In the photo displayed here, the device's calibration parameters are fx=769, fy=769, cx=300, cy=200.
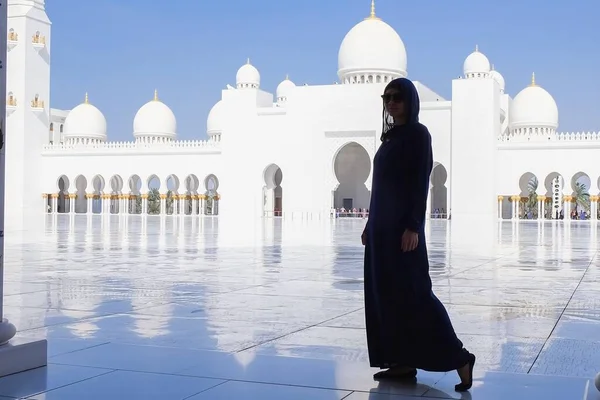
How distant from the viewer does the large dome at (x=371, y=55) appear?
103 feet

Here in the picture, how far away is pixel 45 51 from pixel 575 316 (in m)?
33.4

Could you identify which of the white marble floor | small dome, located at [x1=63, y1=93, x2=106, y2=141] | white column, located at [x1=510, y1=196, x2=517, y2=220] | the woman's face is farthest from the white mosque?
the woman's face

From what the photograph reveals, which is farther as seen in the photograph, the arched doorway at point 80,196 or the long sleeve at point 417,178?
the arched doorway at point 80,196

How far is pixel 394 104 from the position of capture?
2.65 meters

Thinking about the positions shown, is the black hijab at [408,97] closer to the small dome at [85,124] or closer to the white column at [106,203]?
the white column at [106,203]

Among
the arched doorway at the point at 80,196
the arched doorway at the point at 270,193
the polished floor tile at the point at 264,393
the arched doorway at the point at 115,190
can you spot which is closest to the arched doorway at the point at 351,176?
the arched doorway at the point at 270,193

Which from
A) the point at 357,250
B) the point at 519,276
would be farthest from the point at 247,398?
the point at 357,250

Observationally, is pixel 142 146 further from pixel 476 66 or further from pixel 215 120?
pixel 476 66

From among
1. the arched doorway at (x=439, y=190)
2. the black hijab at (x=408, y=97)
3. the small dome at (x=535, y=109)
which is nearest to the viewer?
the black hijab at (x=408, y=97)

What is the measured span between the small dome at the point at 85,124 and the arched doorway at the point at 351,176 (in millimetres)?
13124

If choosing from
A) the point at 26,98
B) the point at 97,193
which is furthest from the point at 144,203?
the point at 26,98

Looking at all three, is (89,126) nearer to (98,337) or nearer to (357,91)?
(357,91)

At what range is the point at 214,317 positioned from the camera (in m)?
3.80

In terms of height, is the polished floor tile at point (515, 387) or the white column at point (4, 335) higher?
the white column at point (4, 335)
